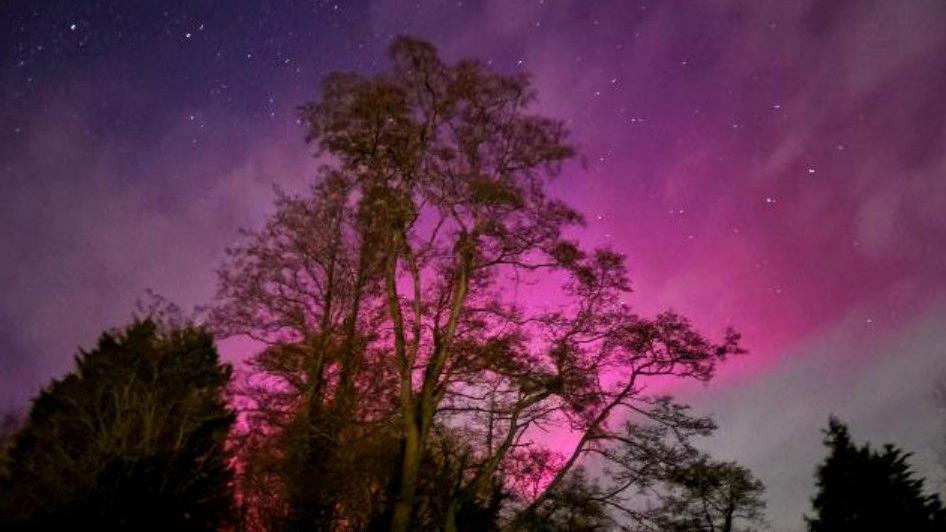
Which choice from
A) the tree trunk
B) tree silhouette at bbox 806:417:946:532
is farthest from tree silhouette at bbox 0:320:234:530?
tree silhouette at bbox 806:417:946:532

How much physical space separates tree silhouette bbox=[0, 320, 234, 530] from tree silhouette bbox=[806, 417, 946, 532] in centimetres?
2543

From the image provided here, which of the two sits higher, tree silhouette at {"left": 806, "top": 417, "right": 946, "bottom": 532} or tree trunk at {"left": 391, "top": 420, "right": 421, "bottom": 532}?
tree silhouette at {"left": 806, "top": 417, "right": 946, "bottom": 532}

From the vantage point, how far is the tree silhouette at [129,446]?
12.4 m

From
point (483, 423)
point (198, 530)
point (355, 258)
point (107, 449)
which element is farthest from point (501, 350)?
point (107, 449)

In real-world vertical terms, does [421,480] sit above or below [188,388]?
below

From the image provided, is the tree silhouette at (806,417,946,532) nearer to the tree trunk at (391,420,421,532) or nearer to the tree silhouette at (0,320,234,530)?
the tree trunk at (391,420,421,532)

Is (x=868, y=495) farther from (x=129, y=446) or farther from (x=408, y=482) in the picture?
(x=129, y=446)

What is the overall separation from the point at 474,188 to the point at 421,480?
7.89 meters

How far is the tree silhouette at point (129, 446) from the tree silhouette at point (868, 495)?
83.4ft

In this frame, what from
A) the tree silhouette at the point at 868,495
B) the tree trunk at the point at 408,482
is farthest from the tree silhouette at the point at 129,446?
the tree silhouette at the point at 868,495

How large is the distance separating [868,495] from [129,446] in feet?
93.6

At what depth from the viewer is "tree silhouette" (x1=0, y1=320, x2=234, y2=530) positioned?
12.4 metres

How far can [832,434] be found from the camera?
27.3 meters

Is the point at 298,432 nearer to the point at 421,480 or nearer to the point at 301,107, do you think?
the point at 421,480
